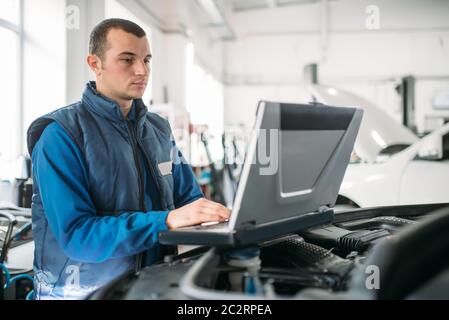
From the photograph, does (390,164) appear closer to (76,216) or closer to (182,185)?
(182,185)

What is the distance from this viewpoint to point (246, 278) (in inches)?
31.6

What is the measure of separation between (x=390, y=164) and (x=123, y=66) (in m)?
2.06

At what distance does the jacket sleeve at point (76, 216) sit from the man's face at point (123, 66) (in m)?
0.25

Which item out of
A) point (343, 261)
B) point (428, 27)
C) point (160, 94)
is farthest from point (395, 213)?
point (428, 27)

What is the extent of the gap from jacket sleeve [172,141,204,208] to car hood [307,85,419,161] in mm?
1672

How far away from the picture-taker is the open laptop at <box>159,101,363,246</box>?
2.59 feet

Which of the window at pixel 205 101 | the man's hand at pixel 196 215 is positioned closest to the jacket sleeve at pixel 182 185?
the man's hand at pixel 196 215

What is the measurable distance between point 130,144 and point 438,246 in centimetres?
92

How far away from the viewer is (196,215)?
94cm

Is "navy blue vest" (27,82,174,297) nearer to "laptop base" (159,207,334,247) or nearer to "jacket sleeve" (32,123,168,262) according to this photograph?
"jacket sleeve" (32,123,168,262)

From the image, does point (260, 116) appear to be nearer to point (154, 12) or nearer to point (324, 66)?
point (154, 12)

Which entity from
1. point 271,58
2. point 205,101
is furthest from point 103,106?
point 271,58

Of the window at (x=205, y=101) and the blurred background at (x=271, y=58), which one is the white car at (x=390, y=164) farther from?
the window at (x=205, y=101)

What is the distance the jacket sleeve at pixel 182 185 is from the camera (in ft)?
4.96
